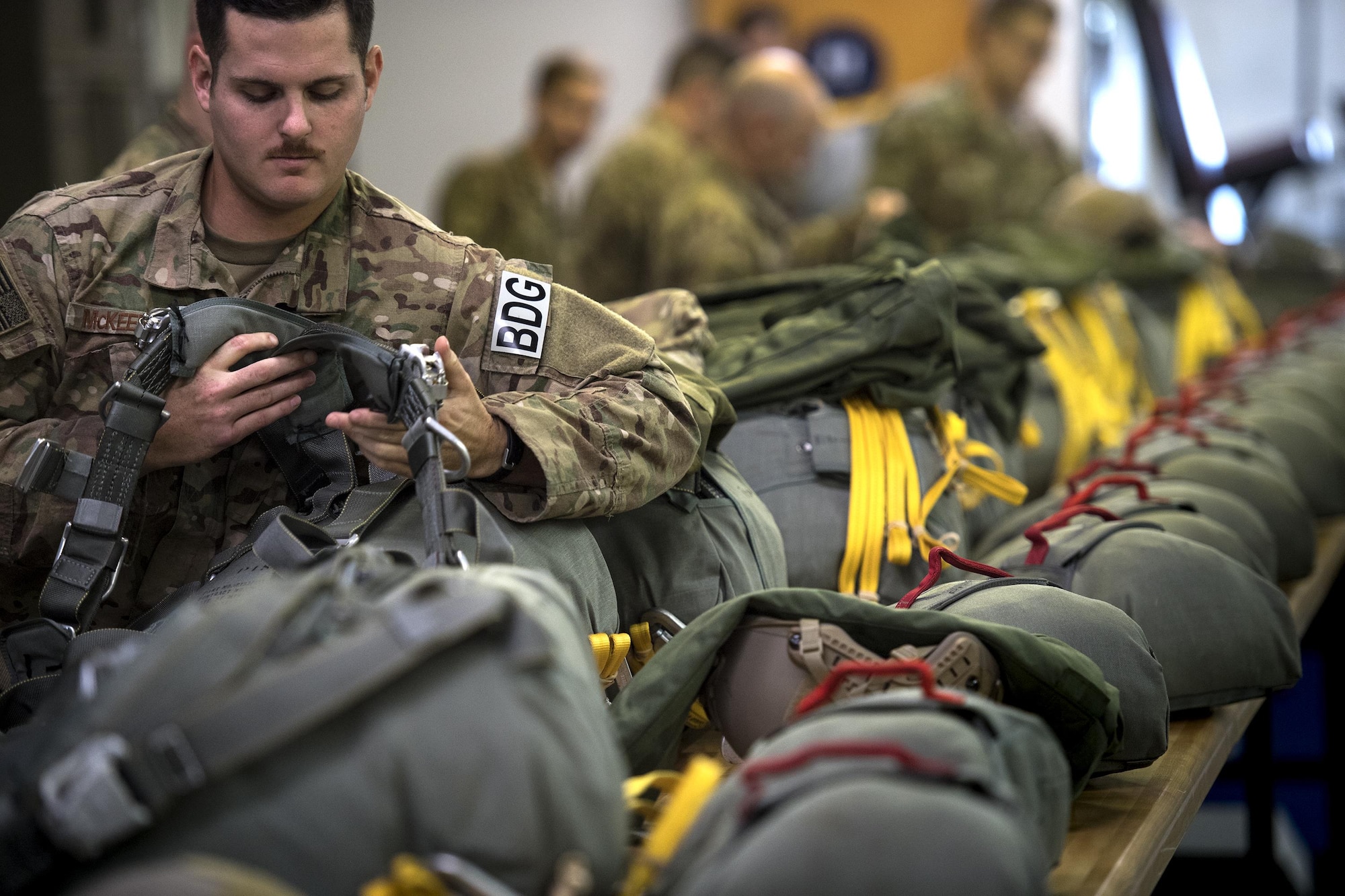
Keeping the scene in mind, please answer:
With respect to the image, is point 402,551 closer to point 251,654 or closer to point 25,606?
point 251,654

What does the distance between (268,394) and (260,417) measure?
0.03 m

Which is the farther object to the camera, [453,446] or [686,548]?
[686,548]

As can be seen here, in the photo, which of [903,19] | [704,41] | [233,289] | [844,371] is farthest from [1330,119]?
[233,289]

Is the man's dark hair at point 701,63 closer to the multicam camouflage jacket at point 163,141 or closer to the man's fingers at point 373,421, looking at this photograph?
the multicam camouflage jacket at point 163,141

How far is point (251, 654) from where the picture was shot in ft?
2.85

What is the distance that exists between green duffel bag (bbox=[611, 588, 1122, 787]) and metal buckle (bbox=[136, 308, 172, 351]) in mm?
586

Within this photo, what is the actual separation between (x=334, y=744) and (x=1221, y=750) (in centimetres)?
112

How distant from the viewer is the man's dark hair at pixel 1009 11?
A: 197 inches

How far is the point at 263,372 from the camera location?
4.57ft

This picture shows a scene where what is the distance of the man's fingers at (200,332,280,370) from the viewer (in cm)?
139

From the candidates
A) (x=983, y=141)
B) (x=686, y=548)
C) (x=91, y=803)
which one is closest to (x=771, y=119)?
(x=983, y=141)

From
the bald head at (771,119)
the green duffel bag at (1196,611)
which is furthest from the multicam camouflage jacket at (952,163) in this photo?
the green duffel bag at (1196,611)

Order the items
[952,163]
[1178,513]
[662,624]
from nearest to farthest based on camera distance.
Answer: [662,624], [1178,513], [952,163]

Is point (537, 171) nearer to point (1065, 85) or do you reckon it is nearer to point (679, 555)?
point (1065, 85)
